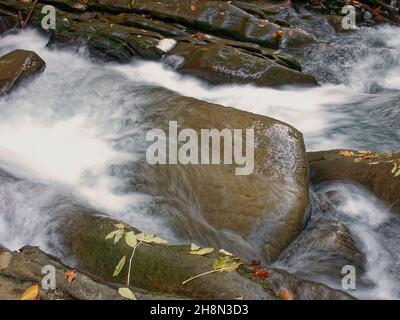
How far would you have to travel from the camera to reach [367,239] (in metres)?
5.48

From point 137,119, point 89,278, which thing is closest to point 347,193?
point 137,119

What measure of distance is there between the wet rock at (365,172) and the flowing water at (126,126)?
0.15 metres

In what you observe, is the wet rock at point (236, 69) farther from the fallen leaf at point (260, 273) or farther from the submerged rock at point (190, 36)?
the fallen leaf at point (260, 273)

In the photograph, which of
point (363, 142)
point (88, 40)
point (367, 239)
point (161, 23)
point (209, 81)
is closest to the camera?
point (367, 239)

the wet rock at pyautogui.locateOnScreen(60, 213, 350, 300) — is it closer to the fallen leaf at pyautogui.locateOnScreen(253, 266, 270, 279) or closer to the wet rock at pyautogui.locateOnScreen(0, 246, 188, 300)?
the fallen leaf at pyautogui.locateOnScreen(253, 266, 270, 279)

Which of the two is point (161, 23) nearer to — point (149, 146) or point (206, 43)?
point (206, 43)

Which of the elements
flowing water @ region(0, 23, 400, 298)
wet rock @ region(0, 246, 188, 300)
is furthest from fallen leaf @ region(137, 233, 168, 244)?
flowing water @ region(0, 23, 400, 298)

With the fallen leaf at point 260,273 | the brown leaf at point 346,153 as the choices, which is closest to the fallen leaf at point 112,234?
the fallen leaf at point 260,273

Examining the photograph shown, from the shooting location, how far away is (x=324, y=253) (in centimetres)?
494

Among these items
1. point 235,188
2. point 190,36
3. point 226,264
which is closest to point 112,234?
point 226,264

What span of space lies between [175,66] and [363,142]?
4525 millimetres

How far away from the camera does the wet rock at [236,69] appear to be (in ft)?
30.6

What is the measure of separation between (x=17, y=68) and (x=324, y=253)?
22.3 ft

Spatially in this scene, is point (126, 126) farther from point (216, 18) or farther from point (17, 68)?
point (216, 18)
